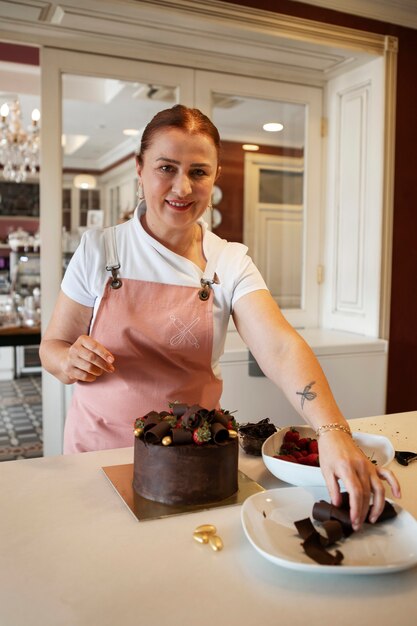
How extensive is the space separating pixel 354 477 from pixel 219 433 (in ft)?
0.81

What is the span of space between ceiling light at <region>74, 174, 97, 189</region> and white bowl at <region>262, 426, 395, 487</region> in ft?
6.57

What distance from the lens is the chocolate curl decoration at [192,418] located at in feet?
3.59

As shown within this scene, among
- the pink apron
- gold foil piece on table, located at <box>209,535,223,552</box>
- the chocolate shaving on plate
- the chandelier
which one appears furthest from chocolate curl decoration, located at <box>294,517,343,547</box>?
the chandelier

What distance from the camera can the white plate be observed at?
860 mm

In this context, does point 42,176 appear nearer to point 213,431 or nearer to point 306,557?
point 213,431

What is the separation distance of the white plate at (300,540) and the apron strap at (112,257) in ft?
2.37

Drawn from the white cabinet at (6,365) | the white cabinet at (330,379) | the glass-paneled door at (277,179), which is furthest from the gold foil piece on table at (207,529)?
the white cabinet at (6,365)

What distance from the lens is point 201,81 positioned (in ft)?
10.1

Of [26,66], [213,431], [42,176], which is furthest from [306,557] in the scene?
[26,66]

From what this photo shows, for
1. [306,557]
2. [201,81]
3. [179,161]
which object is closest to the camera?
[306,557]

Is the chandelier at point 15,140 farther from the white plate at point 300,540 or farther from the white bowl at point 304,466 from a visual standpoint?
the white plate at point 300,540

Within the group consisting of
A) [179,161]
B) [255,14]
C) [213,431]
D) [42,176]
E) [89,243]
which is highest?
[255,14]

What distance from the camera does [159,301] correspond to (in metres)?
1.59

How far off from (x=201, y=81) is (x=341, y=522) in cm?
262
